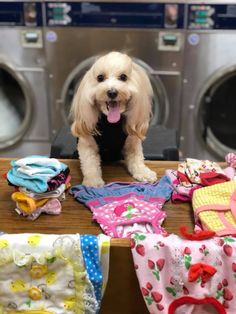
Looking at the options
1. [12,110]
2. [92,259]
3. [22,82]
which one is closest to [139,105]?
[92,259]

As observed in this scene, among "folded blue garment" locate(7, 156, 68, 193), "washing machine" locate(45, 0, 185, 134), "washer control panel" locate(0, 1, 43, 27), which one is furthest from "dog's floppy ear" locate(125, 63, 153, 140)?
"washer control panel" locate(0, 1, 43, 27)

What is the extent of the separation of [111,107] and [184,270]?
490mm

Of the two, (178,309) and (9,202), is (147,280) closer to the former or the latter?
(178,309)

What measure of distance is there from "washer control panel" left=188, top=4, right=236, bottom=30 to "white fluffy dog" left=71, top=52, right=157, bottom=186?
0.96 m

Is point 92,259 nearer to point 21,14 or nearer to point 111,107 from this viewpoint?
point 111,107

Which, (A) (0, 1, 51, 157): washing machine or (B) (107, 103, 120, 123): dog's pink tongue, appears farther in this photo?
(A) (0, 1, 51, 157): washing machine

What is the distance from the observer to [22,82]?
2.14 metres

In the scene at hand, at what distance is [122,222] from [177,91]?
130 cm

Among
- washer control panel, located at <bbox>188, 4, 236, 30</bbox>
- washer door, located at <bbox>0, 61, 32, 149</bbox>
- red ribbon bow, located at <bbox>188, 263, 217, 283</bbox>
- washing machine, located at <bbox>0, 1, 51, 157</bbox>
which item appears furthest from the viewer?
washer door, located at <bbox>0, 61, 32, 149</bbox>

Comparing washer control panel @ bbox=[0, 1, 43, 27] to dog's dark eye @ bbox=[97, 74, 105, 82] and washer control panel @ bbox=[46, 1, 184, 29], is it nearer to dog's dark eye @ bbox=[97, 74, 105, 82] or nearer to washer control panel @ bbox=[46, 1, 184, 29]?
washer control panel @ bbox=[46, 1, 184, 29]

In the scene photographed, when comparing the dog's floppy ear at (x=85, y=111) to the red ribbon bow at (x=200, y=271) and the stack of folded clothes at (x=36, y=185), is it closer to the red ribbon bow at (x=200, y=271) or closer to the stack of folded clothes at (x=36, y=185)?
the stack of folded clothes at (x=36, y=185)

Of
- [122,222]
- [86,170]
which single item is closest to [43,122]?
[86,170]

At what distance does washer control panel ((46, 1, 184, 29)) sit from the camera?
6.43 feet

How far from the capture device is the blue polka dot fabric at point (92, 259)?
32.1 inches
